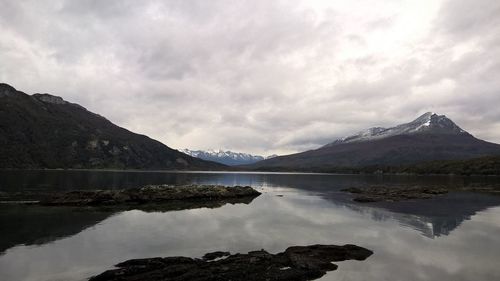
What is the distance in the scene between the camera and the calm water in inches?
1089

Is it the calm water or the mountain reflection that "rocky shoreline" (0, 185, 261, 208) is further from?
the calm water

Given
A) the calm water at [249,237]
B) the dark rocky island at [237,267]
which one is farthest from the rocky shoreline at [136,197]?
the dark rocky island at [237,267]

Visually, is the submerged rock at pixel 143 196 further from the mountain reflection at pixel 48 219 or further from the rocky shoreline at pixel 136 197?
the mountain reflection at pixel 48 219

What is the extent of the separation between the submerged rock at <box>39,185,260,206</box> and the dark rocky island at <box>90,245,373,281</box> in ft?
141

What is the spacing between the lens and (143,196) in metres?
72.8

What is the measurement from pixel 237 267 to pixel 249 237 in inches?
526

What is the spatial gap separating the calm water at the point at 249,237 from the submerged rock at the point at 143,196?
7.11 m

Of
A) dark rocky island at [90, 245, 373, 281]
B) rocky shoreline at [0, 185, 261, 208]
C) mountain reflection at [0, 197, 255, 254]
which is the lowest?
dark rocky island at [90, 245, 373, 281]

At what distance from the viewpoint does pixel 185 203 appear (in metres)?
71.8

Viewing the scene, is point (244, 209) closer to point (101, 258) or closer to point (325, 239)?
point (325, 239)

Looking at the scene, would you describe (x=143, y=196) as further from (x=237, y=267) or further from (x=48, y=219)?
(x=237, y=267)

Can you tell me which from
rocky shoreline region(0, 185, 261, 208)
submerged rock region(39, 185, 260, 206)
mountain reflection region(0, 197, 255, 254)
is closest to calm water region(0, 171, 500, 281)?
mountain reflection region(0, 197, 255, 254)

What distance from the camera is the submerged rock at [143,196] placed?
6600cm

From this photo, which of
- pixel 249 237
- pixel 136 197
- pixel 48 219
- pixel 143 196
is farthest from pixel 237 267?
pixel 143 196
